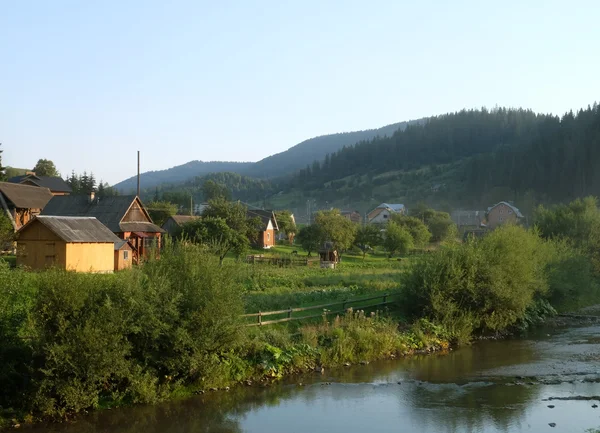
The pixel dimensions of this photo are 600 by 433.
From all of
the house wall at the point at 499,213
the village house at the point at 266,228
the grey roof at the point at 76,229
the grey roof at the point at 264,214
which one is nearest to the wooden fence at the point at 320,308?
the grey roof at the point at 76,229

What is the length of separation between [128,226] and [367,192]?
458 ft

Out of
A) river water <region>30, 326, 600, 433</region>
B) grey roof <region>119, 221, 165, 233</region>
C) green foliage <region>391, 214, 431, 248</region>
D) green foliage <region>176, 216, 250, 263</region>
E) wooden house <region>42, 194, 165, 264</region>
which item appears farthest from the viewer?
green foliage <region>391, 214, 431, 248</region>

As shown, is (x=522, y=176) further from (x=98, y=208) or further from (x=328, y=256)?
(x=98, y=208)

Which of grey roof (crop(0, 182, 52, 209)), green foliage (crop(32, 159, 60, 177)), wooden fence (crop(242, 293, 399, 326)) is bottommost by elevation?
wooden fence (crop(242, 293, 399, 326))

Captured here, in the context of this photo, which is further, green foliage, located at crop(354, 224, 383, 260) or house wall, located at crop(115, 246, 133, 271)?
green foliage, located at crop(354, 224, 383, 260)

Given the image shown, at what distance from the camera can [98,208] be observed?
55.1 meters

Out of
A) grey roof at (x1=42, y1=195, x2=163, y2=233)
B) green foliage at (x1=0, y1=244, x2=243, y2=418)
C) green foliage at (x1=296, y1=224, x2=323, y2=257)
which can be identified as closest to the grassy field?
green foliage at (x1=0, y1=244, x2=243, y2=418)

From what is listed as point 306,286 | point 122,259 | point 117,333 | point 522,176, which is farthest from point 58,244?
point 522,176

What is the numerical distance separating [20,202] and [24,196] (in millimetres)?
1891

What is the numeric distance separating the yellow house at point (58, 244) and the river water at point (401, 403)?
2310 cm

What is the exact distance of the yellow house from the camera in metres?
41.0

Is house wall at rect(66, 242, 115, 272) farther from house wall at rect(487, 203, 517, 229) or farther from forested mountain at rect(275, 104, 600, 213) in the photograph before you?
forested mountain at rect(275, 104, 600, 213)

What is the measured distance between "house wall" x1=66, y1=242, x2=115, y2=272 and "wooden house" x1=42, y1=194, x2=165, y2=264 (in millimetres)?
7906

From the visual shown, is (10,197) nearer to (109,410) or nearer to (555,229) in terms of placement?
(109,410)
